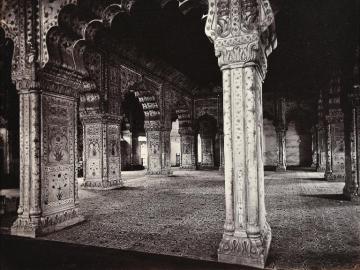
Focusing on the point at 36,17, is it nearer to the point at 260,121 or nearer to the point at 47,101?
the point at 47,101

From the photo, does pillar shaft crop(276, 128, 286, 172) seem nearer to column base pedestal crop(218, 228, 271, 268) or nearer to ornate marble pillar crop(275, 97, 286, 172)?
ornate marble pillar crop(275, 97, 286, 172)

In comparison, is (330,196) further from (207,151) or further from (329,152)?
(207,151)

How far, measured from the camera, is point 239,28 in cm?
346

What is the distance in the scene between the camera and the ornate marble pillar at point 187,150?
17986mm

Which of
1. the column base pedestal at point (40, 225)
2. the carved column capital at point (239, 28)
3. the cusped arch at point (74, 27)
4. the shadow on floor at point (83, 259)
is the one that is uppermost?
the cusped arch at point (74, 27)

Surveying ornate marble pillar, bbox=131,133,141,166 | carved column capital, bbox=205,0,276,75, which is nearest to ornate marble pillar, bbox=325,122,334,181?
carved column capital, bbox=205,0,276,75

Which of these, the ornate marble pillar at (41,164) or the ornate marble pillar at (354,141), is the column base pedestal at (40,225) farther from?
the ornate marble pillar at (354,141)

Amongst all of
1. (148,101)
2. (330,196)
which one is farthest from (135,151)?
(330,196)

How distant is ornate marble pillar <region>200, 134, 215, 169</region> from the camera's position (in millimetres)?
20000

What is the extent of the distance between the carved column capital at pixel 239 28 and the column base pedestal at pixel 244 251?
78.8 inches

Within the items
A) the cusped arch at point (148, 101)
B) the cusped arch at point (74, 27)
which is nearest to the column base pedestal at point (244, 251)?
the cusped arch at point (74, 27)

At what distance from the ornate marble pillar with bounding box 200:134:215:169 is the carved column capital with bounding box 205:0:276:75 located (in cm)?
1656

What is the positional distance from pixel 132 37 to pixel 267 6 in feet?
22.2

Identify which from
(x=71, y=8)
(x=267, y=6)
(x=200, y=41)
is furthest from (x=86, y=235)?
(x=200, y=41)
